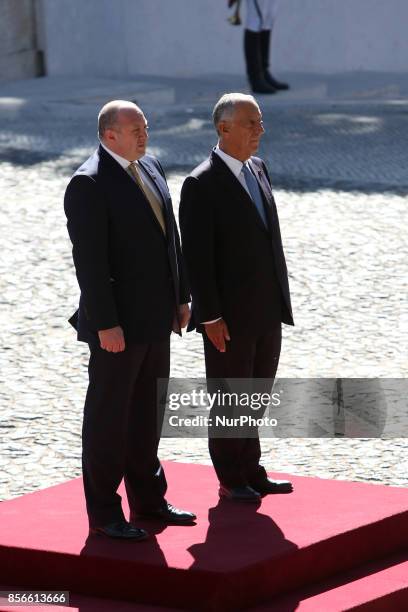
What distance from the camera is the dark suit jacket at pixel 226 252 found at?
16.5ft

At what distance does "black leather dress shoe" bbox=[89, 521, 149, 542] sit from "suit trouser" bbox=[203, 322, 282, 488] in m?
0.47

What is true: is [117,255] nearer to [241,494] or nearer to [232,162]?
[232,162]

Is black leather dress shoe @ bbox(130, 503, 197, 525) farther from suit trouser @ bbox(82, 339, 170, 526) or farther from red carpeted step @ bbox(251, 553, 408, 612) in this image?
red carpeted step @ bbox(251, 553, 408, 612)

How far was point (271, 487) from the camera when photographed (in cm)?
538

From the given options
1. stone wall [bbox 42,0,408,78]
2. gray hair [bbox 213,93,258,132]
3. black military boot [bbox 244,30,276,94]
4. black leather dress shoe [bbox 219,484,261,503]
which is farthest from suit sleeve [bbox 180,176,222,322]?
stone wall [bbox 42,0,408,78]

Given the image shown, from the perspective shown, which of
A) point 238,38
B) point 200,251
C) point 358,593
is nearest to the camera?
point 358,593

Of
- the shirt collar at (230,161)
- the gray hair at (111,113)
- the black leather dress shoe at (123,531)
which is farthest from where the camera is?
the shirt collar at (230,161)

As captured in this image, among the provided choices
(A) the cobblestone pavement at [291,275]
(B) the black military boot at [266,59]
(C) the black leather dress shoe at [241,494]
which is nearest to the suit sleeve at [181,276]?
(C) the black leather dress shoe at [241,494]

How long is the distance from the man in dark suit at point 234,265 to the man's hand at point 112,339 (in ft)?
1.24

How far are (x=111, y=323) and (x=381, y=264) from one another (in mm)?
4680

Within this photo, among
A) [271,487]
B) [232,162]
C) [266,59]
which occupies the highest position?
[232,162]

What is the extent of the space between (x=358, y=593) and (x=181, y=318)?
43.3 inches

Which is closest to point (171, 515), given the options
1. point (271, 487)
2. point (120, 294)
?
point (271, 487)

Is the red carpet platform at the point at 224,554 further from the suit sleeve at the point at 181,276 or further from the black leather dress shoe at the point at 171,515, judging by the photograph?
the suit sleeve at the point at 181,276
